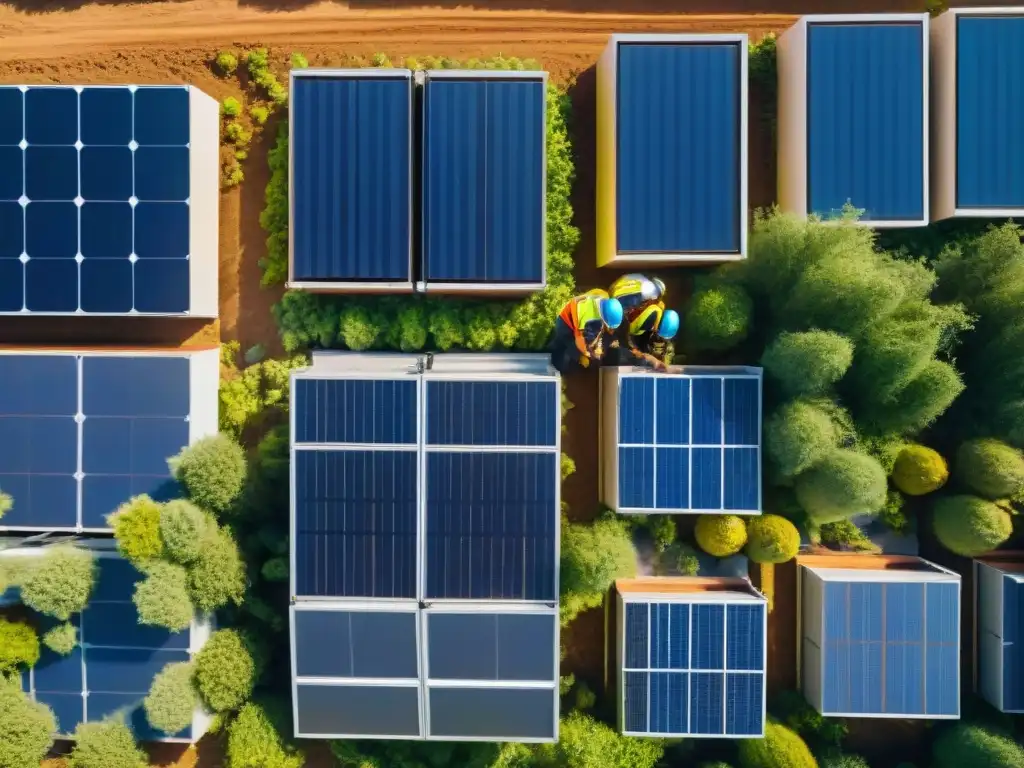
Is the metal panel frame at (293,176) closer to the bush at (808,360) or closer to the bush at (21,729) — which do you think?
the bush at (808,360)

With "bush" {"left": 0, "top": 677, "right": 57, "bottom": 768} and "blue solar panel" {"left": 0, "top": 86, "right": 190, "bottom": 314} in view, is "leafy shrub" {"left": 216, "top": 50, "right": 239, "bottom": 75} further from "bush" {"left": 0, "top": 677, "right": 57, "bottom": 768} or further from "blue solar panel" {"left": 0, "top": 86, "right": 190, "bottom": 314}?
"bush" {"left": 0, "top": 677, "right": 57, "bottom": 768}

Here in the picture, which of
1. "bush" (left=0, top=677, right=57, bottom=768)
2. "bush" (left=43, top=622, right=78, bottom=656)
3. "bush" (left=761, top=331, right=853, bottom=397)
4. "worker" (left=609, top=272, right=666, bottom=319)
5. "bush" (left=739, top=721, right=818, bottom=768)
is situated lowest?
"bush" (left=739, top=721, right=818, bottom=768)

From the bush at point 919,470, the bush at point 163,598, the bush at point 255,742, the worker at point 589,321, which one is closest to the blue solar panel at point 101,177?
the bush at point 163,598

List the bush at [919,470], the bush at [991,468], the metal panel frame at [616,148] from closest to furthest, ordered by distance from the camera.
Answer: the bush at [991,468] → the metal panel frame at [616,148] → the bush at [919,470]

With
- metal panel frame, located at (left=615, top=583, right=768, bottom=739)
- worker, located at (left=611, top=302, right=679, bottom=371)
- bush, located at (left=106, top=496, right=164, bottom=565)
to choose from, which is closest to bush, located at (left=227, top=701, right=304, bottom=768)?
bush, located at (left=106, top=496, right=164, bottom=565)

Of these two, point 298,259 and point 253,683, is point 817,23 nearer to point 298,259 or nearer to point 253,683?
point 298,259

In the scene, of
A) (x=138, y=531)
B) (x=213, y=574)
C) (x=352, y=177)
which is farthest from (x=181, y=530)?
(x=352, y=177)

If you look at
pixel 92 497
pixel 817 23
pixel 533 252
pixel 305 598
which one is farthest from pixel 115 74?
pixel 817 23
